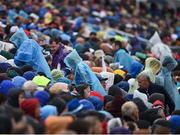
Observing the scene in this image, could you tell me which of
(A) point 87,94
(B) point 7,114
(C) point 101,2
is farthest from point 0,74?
(C) point 101,2

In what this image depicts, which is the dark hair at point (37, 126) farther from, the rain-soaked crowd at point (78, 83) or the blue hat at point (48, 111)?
the blue hat at point (48, 111)

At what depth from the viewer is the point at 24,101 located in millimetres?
11156

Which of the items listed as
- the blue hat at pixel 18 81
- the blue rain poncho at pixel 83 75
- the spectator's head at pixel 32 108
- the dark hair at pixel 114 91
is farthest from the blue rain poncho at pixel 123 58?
the spectator's head at pixel 32 108

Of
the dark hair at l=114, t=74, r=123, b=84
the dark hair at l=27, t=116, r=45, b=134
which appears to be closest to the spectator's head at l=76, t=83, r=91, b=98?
the dark hair at l=114, t=74, r=123, b=84

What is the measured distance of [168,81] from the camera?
1585 cm

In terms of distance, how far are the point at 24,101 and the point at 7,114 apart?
2.98 ft

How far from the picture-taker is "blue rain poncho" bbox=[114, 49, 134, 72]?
18.5 m

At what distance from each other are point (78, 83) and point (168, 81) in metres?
2.09

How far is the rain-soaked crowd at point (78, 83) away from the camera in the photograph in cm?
1083

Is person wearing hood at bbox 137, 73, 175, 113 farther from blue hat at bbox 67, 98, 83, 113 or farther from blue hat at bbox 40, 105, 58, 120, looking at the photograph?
blue hat at bbox 40, 105, 58, 120

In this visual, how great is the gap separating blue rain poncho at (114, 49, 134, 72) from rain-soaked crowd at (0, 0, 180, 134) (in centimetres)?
3

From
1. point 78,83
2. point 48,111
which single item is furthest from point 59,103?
point 78,83

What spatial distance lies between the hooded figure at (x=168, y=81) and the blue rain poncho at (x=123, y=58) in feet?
6.01

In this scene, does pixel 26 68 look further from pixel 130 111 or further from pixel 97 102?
pixel 130 111
